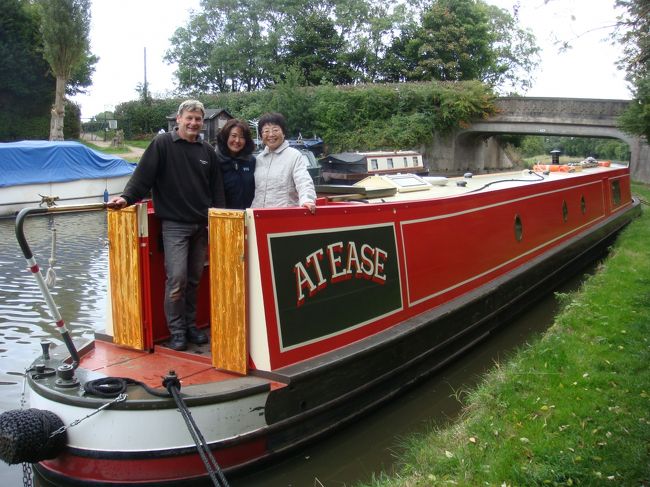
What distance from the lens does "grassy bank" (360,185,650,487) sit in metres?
3.21

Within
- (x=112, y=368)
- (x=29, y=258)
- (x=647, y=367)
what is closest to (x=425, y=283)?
(x=647, y=367)

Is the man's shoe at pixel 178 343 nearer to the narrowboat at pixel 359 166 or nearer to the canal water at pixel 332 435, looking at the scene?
the canal water at pixel 332 435

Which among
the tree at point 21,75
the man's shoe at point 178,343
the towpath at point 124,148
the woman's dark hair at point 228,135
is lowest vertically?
the man's shoe at point 178,343

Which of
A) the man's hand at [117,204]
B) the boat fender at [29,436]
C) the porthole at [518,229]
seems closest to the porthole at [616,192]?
the porthole at [518,229]

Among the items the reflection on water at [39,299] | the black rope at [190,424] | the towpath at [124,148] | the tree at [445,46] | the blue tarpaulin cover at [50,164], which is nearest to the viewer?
the black rope at [190,424]

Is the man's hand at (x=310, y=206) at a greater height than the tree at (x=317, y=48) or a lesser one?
lesser

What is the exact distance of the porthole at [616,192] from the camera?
13.6m

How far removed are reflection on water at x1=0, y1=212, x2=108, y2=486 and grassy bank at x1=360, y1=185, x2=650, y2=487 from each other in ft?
8.35

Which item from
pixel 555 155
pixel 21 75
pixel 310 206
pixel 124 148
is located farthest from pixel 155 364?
pixel 21 75

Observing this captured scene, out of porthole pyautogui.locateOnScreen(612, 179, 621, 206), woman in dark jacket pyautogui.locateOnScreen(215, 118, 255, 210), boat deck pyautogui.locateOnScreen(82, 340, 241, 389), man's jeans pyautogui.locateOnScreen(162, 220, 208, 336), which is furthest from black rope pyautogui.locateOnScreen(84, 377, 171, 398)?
porthole pyautogui.locateOnScreen(612, 179, 621, 206)

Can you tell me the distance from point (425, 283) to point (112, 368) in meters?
2.86

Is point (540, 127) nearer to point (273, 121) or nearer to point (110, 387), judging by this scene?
point (273, 121)

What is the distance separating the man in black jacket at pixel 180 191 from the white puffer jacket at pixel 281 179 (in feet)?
1.14

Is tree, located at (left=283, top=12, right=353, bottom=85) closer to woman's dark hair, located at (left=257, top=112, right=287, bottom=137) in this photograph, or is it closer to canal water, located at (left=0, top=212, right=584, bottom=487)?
canal water, located at (left=0, top=212, right=584, bottom=487)
